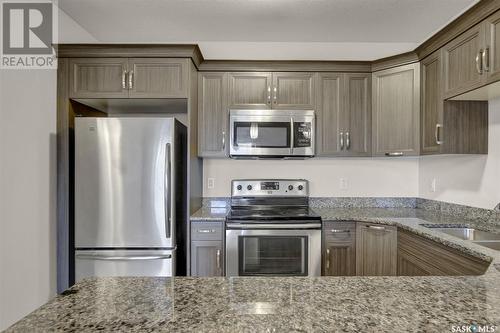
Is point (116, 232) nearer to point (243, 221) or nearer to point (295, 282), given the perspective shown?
point (243, 221)

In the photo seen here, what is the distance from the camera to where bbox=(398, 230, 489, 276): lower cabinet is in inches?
63.1

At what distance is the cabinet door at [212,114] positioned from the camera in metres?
2.84

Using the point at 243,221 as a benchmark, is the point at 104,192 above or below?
above

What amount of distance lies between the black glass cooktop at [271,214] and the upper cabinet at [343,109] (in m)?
0.62

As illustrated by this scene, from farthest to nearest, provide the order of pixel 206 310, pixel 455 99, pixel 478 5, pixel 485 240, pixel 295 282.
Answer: pixel 455 99, pixel 485 240, pixel 478 5, pixel 295 282, pixel 206 310

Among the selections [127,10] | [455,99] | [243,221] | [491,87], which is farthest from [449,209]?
[127,10]

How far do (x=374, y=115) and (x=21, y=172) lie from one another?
9.76 feet

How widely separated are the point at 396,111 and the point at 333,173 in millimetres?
860

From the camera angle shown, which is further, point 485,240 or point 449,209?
point 449,209

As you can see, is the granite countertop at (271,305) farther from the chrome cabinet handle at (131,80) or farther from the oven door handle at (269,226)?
the chrome cabinet handle at (131,80)

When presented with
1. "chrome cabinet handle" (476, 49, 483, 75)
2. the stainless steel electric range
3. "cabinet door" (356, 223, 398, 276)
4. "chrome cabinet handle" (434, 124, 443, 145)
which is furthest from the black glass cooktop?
"chrome cabinet handle" (476, 49, 483, 75)

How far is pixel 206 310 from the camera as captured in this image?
74cm

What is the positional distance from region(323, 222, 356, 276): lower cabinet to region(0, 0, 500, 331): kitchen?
12 mm

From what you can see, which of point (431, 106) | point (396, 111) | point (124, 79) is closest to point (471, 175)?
point (431, 106)
